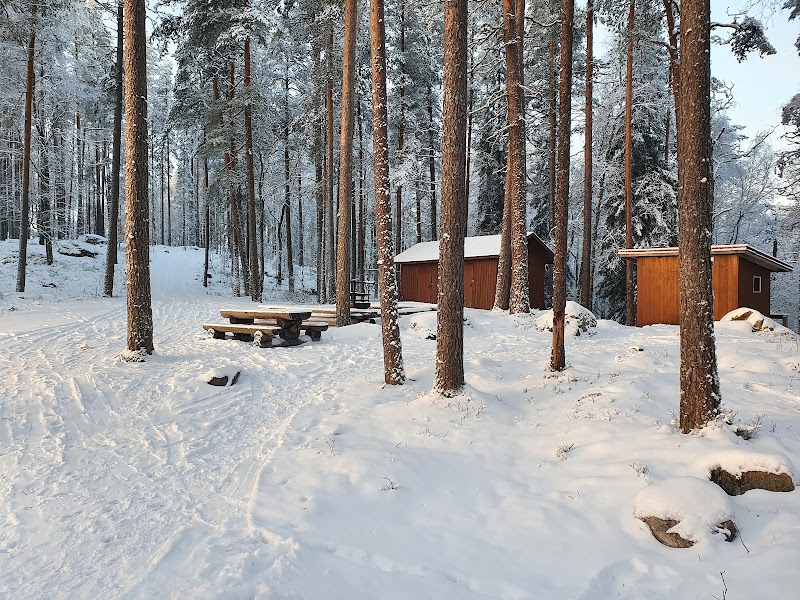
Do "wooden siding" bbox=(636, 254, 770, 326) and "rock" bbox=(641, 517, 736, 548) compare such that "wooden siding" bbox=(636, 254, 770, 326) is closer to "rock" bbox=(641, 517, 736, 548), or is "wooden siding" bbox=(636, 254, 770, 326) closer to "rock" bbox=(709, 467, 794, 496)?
"rock" bbox=(709, 467, 794, 496)

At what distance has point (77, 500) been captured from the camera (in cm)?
377

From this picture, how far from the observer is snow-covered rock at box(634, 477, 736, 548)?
3262 millimetres

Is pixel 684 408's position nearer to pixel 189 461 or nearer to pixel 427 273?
pixel 189 461

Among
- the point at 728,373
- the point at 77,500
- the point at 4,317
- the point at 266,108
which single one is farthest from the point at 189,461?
the point at 266,108

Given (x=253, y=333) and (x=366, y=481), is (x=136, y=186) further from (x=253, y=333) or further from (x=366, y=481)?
(x=366, y=481)

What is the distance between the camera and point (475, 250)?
21.1 meters

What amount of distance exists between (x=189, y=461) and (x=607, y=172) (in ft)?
69.1

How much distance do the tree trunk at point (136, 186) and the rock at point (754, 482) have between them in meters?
8.28

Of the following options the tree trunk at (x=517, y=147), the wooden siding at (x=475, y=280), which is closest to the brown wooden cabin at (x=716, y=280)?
the tree trunk at (x=517, y=147)

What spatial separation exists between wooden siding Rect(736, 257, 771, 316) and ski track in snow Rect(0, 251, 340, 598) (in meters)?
14.8

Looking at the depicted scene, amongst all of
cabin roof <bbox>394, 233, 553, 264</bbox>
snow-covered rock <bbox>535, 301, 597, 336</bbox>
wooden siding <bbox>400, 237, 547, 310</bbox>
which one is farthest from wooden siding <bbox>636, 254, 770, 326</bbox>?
wooden siding <bbox>400, 237, 547, 310</bbox>

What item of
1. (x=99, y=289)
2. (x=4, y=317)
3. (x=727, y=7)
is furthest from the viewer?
(x=99, y=289)

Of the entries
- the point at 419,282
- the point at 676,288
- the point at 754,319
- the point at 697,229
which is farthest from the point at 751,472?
the point at 419,282

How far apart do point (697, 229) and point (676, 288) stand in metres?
12.6
